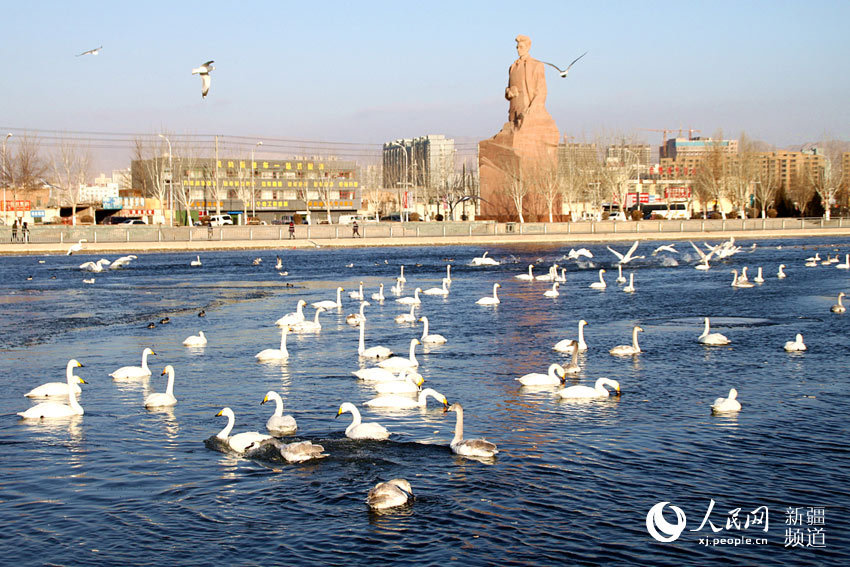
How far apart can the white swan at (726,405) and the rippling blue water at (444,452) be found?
0.71 feet

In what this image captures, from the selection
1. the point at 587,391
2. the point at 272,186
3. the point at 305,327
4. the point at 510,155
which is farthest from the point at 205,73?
the point at 272,186

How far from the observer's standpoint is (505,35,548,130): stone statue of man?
84375 millimetres

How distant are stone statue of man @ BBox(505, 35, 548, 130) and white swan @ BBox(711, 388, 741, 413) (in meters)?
71.5

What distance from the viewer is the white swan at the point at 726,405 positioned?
15367 mm

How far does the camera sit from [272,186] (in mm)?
152500

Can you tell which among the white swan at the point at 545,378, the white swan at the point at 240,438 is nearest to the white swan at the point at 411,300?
the white swan at the point at 545,378

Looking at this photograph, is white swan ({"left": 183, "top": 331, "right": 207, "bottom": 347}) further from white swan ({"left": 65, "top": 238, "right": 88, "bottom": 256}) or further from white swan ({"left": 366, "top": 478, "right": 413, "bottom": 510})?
white swan ({"left": 65, "top": 238, "right": 88, "bottom": 256})

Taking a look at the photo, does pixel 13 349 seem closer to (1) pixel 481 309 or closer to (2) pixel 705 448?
(1) pixel 481 309

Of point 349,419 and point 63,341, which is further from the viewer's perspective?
point 63,341

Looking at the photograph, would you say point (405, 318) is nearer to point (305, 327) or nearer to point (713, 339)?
point (305, 327)

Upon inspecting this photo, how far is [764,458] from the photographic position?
13.0 meters

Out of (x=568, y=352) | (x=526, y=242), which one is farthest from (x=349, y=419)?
(x=526, y=242)

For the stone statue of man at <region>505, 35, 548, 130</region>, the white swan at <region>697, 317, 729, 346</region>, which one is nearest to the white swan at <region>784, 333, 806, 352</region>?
the white swan at <region>697, 317, 729, 346</region>

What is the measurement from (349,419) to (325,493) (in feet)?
11.5
